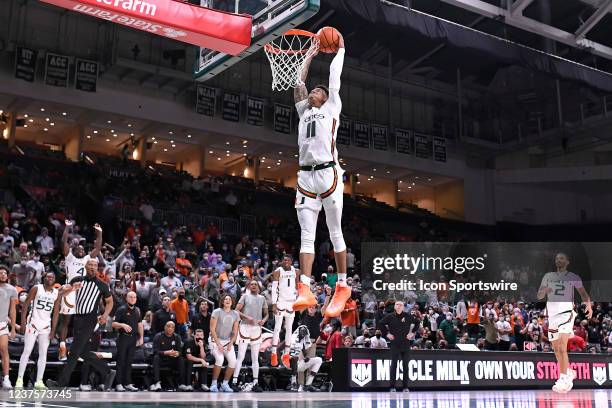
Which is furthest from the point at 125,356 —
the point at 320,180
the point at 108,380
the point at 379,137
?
the point at 379,137

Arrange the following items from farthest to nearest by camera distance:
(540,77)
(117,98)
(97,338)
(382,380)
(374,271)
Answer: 1. (540,77)
2. (117,98)
3. (374,271)
4. (382,380)
5. (97,338)

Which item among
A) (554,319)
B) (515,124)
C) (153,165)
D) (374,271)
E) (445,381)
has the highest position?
(515,124)

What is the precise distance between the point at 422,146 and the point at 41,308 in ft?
99.5

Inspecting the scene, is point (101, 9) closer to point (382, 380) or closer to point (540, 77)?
point (382, 380)

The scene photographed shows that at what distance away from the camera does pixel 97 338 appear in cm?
1401

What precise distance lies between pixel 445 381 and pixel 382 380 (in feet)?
6.05

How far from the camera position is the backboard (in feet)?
36.1

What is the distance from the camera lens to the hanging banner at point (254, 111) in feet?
118

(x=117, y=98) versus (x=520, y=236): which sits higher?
(x=117, y=98)

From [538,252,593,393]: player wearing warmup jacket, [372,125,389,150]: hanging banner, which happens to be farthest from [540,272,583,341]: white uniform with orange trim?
[372,125,389,150]: hanging banner

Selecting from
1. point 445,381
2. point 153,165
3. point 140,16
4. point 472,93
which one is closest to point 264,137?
point 153,165

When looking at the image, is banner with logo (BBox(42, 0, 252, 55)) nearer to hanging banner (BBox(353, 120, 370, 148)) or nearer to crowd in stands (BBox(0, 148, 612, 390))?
crowd in stands (BBox(0, 148, 612, 390))

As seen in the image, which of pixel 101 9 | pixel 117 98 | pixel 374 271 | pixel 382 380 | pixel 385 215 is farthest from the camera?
pixel 385 215

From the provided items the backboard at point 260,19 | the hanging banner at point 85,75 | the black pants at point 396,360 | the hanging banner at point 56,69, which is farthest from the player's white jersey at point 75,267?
the hanging banner at point 85,75
